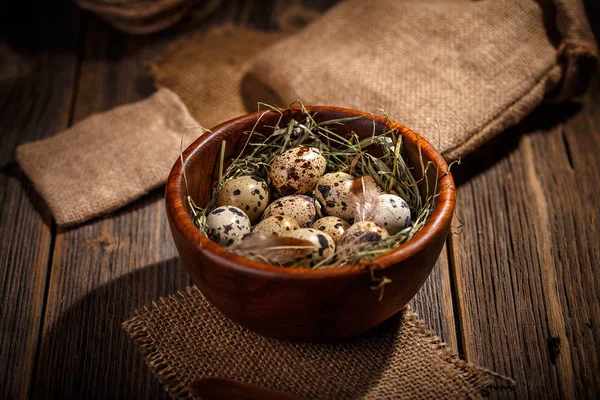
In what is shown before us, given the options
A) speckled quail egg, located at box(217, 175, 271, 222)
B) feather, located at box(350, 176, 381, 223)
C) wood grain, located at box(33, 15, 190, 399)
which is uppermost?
feather, located at box(350, 176, 381, 223)

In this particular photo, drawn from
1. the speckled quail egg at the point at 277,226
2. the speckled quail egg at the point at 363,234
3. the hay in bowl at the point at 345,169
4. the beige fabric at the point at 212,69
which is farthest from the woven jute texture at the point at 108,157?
the speckled quail egg at the point at 363,234

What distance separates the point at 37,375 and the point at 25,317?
143 millimetres

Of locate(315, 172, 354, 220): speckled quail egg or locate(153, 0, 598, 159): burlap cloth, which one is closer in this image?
locate(315, 172, 354, 220): speckled quail egg

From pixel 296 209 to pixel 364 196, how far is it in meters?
0.12

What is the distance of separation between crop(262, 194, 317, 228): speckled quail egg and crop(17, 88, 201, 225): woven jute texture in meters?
0.45

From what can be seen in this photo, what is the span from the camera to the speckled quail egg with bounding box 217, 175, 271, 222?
3.26 ft

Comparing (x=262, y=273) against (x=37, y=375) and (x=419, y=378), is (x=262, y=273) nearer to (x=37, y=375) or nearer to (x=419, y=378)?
(x=419, y=378)

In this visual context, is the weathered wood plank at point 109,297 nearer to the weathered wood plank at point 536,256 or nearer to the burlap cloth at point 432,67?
the weathered wood plank at point 536,256

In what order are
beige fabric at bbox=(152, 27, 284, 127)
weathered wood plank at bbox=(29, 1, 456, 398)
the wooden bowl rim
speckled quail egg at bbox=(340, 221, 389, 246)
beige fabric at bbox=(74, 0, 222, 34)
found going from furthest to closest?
beige fabric at bbox=(74, 0, 222, 34)
beige fabric at bbox=(152, 27, 284, 127)
weathered wood plank at bbox=(29, 1, 456, 398)
speckled quail egg at bbox=(340, 221, 389, 246)
the wooden bowl rim

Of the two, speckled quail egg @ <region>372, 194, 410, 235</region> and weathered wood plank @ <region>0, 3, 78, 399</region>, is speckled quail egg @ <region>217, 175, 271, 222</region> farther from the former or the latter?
weathered wood plank @ <region>0, 3, 78, 399</region>

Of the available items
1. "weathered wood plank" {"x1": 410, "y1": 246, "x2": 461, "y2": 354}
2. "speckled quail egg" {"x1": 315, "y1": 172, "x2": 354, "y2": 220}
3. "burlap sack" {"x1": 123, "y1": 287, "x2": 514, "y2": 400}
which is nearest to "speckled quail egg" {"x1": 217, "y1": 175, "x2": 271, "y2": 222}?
"speckled quail egg" {"x1": 315, "y1": 172, "x2": 354, "y2": 220}

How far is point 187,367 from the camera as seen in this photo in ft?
3.11

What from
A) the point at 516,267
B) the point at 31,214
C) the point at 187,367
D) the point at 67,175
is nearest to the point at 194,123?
the point at 67,175

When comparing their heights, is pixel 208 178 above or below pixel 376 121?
below
